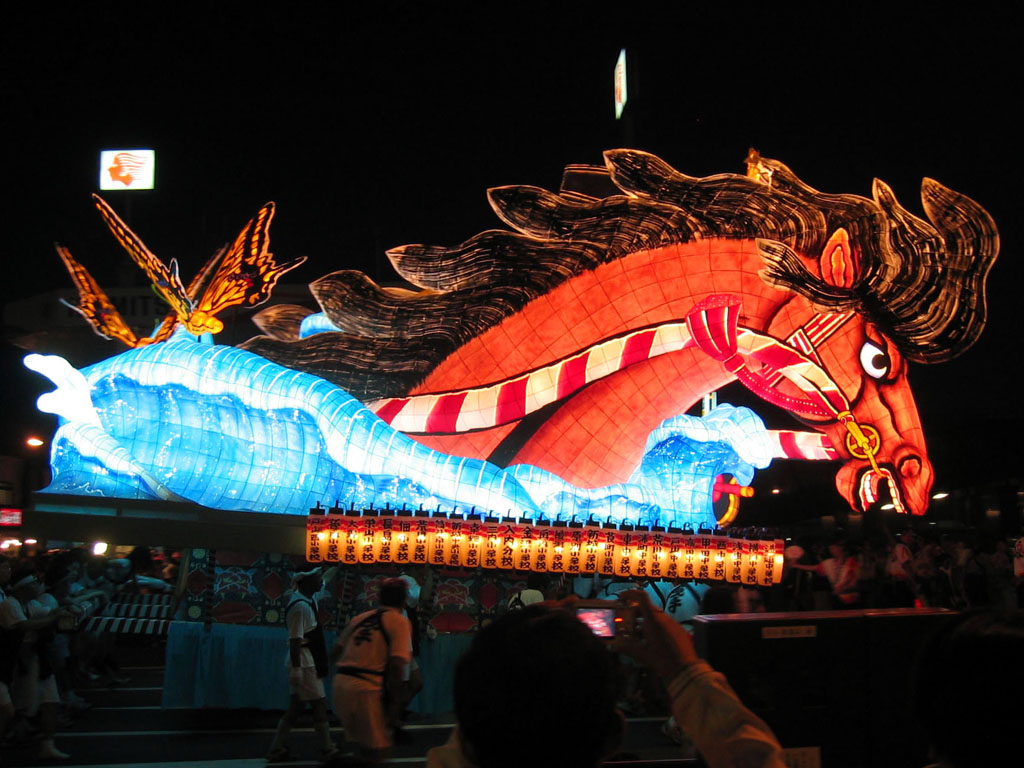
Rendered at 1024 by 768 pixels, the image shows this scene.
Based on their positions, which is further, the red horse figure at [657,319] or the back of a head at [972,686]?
the red horse figure at [657,319]

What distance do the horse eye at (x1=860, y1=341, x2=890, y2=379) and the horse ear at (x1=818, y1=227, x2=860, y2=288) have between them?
43.8 inches

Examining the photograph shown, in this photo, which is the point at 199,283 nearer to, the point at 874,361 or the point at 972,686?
the point at 874,361

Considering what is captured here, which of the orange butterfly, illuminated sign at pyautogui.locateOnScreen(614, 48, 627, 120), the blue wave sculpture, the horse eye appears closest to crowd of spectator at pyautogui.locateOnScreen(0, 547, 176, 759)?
the blue wave sculpture

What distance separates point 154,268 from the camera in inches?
607

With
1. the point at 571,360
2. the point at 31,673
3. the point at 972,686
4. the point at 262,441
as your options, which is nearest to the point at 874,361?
the point at 571,360

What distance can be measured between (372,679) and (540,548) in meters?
6.39

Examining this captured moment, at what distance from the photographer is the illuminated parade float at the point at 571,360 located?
1468 cm

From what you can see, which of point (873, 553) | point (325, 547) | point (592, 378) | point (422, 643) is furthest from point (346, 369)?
point (873, 553)

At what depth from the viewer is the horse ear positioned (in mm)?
16078

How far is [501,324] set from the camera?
16797 millimetres

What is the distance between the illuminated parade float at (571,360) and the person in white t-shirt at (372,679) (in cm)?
722

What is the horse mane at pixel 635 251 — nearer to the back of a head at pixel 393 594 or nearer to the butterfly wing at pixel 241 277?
the butterfly wing at pixel 241 277

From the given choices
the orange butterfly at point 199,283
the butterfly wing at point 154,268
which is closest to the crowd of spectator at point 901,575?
the orange butterfly at point 199,283

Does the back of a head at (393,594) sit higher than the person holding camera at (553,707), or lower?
lower
